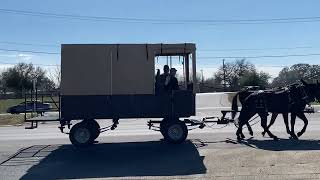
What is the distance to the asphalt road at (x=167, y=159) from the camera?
33.6 ft

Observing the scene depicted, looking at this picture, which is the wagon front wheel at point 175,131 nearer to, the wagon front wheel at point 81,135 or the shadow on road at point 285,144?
the shadow on road at point 285,144

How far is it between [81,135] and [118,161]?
→ 3.07m

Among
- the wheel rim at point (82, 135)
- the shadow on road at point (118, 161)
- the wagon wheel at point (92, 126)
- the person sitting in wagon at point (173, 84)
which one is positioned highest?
the person sitting in wagon at point (173, 84)

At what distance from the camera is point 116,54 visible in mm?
15125

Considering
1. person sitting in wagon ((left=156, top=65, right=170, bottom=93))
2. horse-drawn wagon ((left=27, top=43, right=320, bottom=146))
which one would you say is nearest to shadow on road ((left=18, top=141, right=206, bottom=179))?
horse-drawn wagon ((left=27, top=43, right=320, bottom=146))

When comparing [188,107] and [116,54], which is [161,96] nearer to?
[188,107]

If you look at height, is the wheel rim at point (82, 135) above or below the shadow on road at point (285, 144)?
above

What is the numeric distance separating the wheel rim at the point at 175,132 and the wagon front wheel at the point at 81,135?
7.86 feet

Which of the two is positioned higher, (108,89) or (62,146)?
(108,89)

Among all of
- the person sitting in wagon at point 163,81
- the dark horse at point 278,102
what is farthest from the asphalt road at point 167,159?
the person sitting in wagon at point 163,81

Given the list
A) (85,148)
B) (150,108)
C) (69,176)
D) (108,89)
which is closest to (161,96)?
(150,108)

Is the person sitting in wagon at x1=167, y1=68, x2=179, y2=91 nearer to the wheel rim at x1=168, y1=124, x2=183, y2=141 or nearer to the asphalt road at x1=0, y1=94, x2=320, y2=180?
the wheel rim at x1=168, y1=124, x2=183, y2=141

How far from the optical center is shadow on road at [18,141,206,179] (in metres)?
10.7

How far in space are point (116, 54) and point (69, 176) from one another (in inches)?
214
